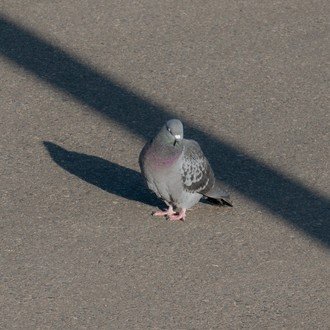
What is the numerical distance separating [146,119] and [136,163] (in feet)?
2.15

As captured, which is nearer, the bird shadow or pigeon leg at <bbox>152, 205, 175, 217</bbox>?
pigeon leg at <bbox>152, 205, 175, 217</bbox>

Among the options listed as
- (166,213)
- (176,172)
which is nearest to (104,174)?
(166,213)

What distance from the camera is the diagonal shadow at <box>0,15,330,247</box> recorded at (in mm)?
6656

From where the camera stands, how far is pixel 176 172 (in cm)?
638

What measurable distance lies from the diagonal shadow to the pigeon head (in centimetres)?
70

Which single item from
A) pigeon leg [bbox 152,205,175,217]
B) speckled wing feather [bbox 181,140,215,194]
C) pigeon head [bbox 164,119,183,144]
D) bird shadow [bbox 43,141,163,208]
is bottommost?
bird shadow [bbox 43,141,163,208]

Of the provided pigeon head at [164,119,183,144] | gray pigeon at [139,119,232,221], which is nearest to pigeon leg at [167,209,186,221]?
gray pigeon at [139,119,232,221]

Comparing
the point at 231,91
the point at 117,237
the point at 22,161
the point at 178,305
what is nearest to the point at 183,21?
the point at 231,91

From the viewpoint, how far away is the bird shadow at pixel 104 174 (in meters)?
6.79

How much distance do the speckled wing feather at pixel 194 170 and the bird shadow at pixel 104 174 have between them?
350 millimetres

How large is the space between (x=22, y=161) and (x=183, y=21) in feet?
7.81

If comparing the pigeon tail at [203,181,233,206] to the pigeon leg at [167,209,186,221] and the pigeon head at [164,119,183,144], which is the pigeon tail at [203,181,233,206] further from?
the pigeon head at [164,119,183,144]

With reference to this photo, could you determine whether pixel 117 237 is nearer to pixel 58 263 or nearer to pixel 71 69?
pixel 58 263

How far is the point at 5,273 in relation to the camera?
19.5 feet
